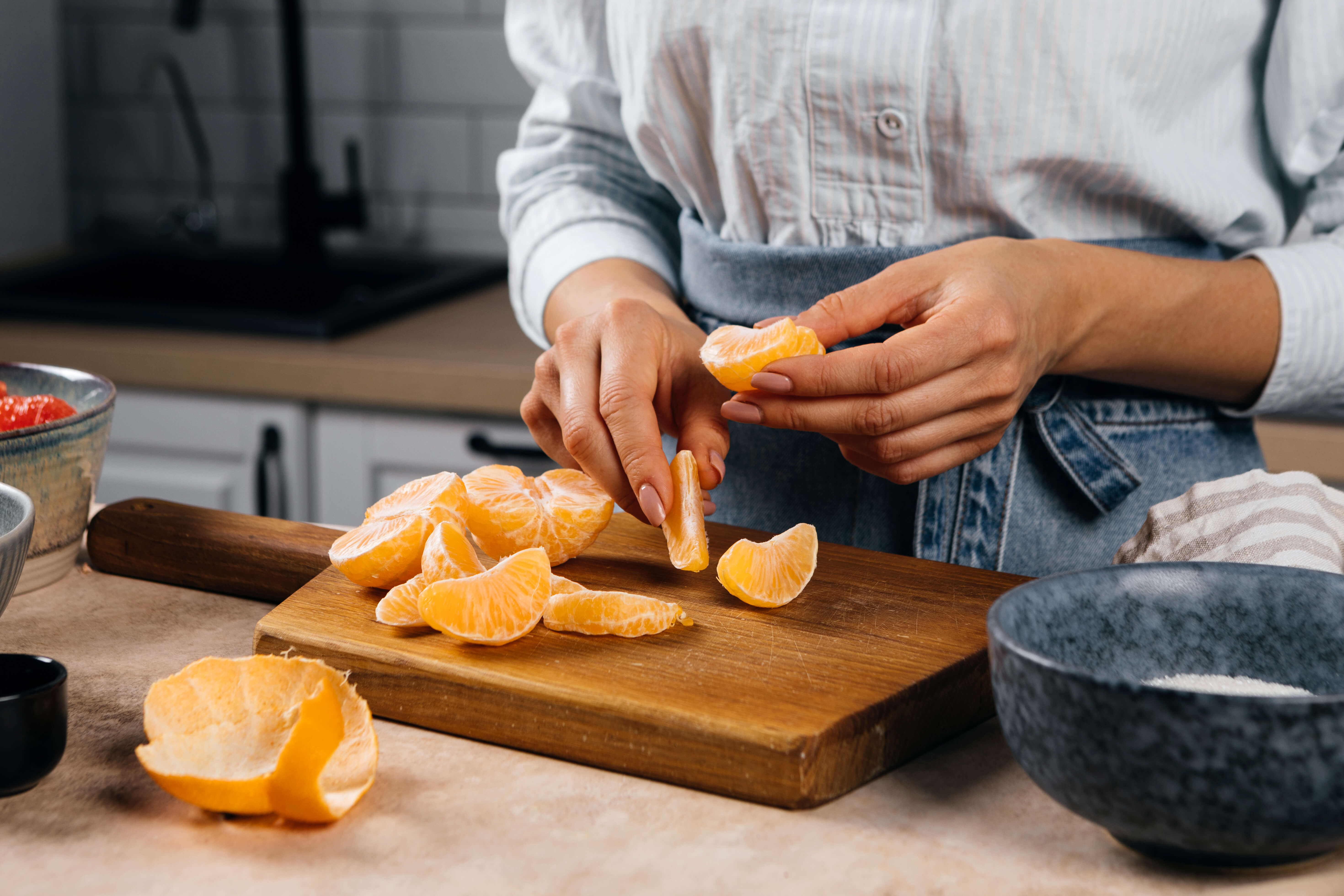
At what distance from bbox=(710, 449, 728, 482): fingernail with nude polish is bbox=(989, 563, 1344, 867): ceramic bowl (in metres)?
0.31

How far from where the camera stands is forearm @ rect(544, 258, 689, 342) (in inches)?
42.5

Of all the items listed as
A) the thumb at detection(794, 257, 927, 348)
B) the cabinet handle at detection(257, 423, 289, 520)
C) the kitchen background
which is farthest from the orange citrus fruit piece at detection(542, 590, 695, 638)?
the cabinet handle at detection(257, 423, 289, 520)

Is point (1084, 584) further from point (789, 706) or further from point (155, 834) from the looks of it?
point (155, 834)

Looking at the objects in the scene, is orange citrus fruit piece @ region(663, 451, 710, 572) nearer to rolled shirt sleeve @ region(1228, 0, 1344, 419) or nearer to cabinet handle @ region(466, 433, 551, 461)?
rolled shirt sleeve @ region(1228, 0, 1344, 419)

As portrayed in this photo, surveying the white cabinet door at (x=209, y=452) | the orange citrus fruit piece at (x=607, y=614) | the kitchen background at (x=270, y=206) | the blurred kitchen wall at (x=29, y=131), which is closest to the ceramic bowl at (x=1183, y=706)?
the orange citrus fruit piece at (x=607, y=614)

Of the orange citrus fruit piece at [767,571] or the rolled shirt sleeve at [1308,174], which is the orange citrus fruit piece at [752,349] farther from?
the rolled shirt sleeve at [1308,174]

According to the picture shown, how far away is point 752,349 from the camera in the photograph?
0.81 meters

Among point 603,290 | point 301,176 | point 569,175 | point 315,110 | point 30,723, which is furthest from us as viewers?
point 315,110

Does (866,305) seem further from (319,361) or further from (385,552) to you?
(319,361)

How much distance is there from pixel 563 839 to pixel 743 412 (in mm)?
333

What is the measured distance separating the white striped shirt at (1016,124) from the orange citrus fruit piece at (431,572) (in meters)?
0.41

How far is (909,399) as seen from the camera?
2.65 ft

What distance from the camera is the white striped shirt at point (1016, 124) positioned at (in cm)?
93

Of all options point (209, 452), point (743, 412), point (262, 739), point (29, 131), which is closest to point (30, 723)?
point (262, 739)
